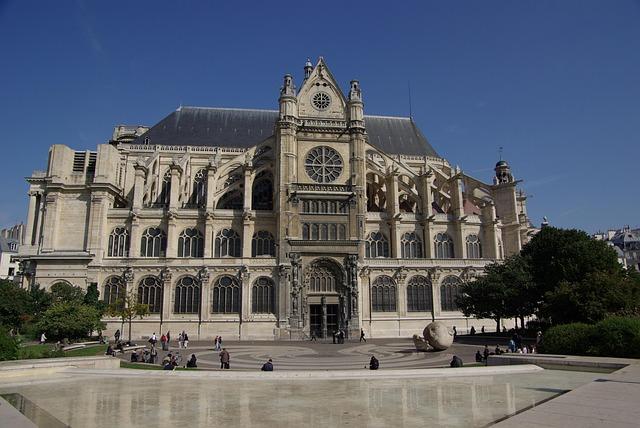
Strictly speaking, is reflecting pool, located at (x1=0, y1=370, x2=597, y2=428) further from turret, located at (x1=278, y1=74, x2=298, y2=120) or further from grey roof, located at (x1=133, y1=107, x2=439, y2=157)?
grey roof, located at (x1=133, y1=107, x2=439, y2=157)

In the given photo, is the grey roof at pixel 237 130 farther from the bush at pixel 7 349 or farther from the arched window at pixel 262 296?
the bush at pixel 7 349

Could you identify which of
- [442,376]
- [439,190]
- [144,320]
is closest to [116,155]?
[144,320]

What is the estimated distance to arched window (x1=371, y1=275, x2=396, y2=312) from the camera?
1795 inches

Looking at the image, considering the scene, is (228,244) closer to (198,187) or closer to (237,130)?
(198,187)

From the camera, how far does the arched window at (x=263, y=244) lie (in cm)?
4653

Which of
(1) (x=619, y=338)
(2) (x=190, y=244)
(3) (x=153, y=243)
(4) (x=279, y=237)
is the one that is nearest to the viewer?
(1) (x=619, y=338)

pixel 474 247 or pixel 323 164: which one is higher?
pixel 323 164

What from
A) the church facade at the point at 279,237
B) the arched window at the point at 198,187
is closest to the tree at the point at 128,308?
the church facade at the point at 279,237

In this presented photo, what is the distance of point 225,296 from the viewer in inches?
1725

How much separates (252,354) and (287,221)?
16.9 m

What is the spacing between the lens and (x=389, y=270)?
4631 cm

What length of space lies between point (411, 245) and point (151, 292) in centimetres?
2627

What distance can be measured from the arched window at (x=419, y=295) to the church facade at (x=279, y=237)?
11cm

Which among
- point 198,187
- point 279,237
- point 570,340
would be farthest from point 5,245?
point 570,340
